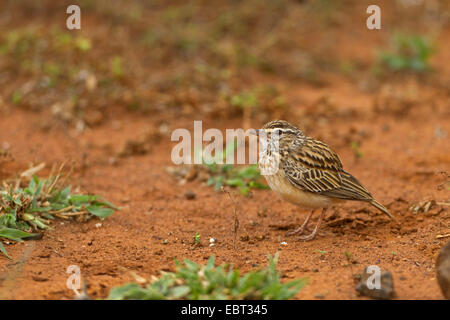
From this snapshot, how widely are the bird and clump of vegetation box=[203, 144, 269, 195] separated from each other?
3.02 ft

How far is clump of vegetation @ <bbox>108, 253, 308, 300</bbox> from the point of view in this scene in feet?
14.4

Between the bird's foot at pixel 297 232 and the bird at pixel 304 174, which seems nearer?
the bird at pixel 304 174

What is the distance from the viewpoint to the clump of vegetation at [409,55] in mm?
11719

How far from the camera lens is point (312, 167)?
626cm

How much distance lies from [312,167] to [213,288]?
2.32 metres

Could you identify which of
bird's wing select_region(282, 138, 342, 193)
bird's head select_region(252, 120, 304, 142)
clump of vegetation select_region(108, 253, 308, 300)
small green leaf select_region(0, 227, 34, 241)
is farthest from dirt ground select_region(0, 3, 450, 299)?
bird's head select_region(252, 120, 304, 142)

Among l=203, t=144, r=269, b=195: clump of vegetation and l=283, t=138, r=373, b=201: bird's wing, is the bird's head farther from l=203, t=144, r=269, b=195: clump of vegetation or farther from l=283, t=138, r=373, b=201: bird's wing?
l=203, t=144, r=269, b=195: clump of vegetation

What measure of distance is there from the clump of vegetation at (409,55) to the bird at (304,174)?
613cm

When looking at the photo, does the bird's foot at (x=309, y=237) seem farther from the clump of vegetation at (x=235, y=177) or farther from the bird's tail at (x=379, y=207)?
the clump of vegetation at (x=235, y=177)

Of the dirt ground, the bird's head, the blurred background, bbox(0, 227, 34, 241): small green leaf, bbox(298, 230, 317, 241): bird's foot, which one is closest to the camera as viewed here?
the dirt ground

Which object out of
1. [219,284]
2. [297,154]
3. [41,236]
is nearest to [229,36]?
[297,154]

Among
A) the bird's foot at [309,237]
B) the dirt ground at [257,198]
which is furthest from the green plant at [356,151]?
the bird's foot at [309,237]

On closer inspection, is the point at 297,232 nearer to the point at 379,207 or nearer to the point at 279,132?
the point at 379,207
